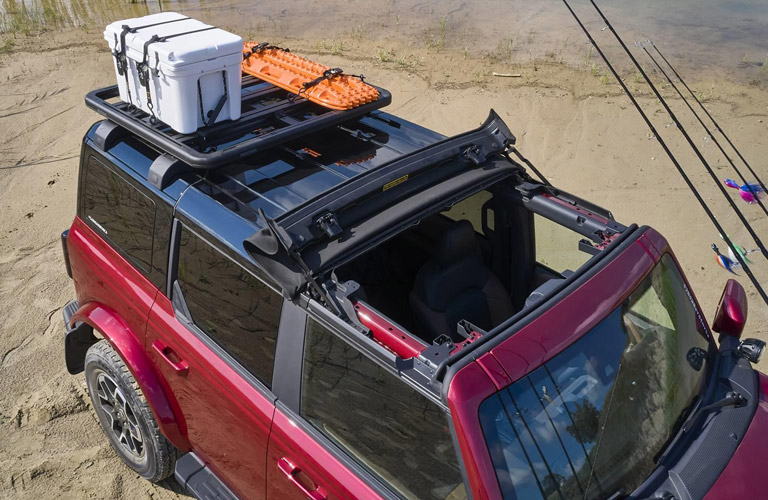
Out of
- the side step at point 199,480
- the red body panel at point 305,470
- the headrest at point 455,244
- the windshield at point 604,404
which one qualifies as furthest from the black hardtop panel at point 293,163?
the side step at point 199,480

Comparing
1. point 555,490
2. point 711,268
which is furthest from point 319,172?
point 711,268

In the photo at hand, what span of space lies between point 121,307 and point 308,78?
1764 millimetres

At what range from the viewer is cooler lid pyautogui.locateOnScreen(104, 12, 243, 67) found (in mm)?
3604

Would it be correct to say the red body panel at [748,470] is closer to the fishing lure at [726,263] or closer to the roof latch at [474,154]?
the roof latch at [474,154]

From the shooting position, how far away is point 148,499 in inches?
161

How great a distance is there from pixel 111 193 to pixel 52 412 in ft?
5.79

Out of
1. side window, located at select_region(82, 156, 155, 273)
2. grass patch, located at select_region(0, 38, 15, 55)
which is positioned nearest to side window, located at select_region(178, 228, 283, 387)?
side window, located at select_region(82, 156, 155, 273)

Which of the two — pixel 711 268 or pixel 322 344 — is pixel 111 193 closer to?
pixel 322 344

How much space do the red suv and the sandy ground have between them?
0.57 meters

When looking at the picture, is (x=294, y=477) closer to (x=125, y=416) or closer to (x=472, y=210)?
(x=125, y=416)

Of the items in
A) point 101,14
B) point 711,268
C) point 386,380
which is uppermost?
point 386,380

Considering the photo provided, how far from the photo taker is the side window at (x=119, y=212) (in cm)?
359

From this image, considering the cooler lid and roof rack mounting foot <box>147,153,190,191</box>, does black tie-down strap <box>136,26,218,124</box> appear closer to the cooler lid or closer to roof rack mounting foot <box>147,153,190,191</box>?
the cooler lid

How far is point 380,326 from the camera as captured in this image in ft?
→ 8.69
